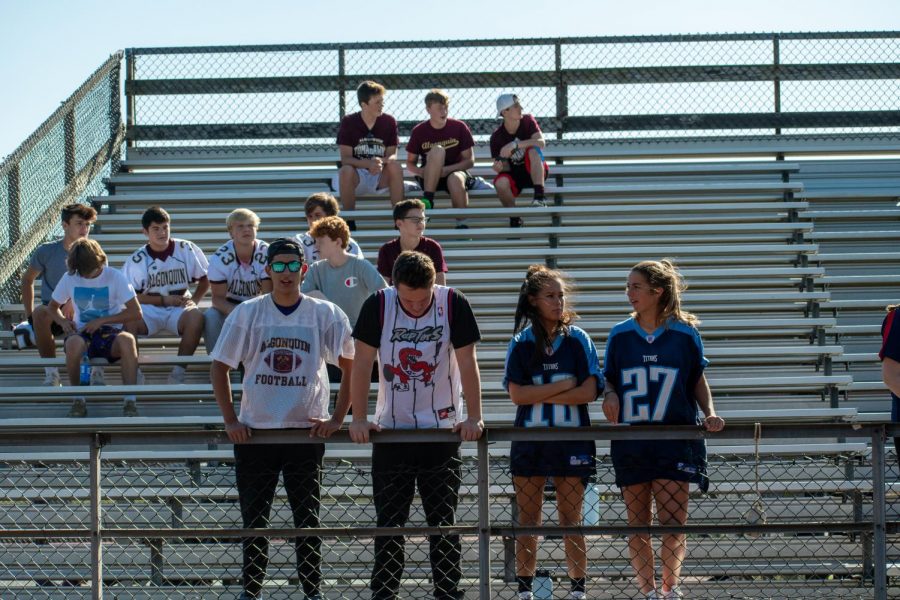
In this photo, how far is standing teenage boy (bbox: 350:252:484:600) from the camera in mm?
4848

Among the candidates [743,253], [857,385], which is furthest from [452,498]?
[743,253]

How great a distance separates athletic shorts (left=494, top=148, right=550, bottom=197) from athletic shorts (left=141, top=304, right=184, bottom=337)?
2920 mm

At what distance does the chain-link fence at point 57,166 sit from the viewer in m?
9.44

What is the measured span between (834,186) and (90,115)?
6417 millimetres

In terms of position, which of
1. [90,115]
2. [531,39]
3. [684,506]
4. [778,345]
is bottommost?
[684,506]

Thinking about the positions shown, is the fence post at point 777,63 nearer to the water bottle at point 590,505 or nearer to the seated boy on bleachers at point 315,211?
the seated boy on bleachers at point 315,211

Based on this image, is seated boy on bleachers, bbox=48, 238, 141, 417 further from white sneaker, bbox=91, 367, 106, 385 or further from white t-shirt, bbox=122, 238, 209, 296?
white t-shirt, bbox=122, 238, 209, 296

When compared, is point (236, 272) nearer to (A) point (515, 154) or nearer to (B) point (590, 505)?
(A) point (515, 154)

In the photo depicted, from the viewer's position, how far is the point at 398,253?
7.43 m

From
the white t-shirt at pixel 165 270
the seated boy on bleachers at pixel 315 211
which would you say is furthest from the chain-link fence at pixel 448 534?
the white t-shirt at pixel 165 270

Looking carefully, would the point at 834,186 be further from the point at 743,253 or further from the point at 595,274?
the point at 595,274

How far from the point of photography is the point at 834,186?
1052cm

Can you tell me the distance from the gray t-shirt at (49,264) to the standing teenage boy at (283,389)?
3.83 meters

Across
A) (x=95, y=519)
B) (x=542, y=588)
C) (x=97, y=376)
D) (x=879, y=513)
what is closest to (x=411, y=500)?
(x=542, y=588)
